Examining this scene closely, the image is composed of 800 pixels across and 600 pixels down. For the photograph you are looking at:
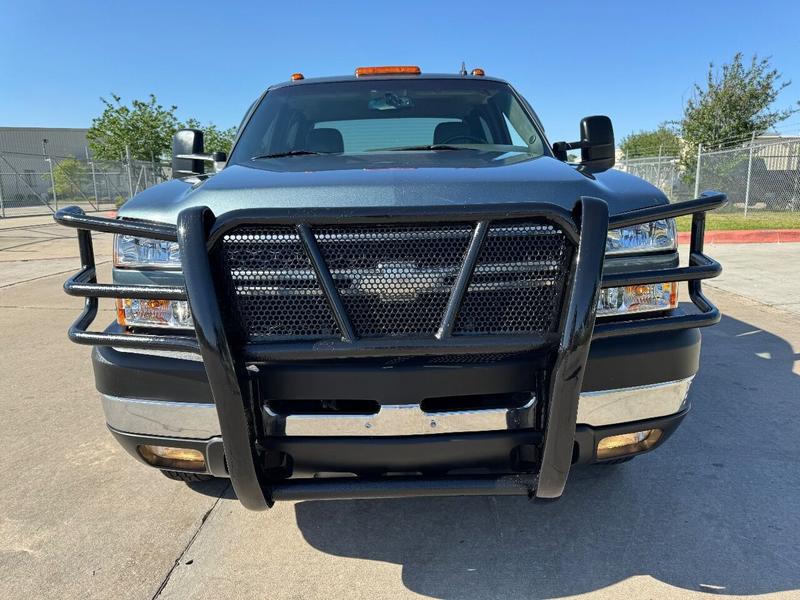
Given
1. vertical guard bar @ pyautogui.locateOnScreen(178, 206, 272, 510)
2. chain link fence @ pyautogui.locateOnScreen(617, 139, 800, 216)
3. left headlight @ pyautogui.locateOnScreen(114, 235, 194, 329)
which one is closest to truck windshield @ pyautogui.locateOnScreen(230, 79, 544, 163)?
left headlight @ pyautogui.locateOnScreen(114, 235, 194, 329)

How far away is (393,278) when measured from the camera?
1.86 metres

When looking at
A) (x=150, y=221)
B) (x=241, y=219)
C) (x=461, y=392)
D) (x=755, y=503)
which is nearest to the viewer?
(x=241, y=219)

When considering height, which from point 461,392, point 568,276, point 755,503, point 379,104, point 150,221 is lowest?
point 755,503

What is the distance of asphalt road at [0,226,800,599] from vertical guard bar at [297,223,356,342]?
105 centimetres

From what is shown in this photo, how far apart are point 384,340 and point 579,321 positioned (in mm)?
590

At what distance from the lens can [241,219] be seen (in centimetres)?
179

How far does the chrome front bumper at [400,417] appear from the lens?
1.90 metres

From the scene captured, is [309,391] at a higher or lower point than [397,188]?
lower

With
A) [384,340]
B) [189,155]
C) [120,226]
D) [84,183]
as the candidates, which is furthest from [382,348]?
[84,183]

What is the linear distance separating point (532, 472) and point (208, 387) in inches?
43.0

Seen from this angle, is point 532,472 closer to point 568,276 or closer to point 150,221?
point 568,276

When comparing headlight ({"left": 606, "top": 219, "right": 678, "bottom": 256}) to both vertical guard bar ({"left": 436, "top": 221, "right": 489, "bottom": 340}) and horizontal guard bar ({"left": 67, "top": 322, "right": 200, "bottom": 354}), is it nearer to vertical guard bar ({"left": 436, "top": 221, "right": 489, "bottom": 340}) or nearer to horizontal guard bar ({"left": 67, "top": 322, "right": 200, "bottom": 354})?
vertical guard bar ({"left": 436, "top": 221, "right": 489, "bottom": 340})

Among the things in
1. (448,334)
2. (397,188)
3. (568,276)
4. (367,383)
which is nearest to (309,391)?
(367,383)

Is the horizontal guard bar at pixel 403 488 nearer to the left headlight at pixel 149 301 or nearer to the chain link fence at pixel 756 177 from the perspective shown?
the left headlight at pixel 149 301
